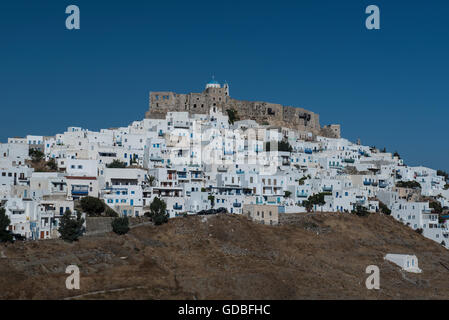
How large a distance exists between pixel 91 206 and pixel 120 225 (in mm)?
4285

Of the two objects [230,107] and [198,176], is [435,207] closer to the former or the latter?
[198,176]

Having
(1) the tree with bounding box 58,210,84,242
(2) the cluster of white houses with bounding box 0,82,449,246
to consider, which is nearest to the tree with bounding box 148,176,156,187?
(2) the cluster of white houses with bounding box 0,82,449,246

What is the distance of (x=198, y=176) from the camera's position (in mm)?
72625

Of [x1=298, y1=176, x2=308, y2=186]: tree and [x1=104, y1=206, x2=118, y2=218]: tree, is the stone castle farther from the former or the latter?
[x1=104, y1=206, x2=118, y2=218]: tree

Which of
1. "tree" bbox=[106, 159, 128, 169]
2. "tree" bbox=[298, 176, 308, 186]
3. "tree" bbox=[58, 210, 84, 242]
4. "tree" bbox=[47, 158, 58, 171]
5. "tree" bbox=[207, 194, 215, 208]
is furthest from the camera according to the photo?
"tree" bbox=[298, 176, 308, 186]

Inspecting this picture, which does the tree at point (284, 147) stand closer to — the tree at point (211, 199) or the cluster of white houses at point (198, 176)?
the cluster of white houses at point (198, 176)

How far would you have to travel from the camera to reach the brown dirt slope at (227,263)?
152 ft

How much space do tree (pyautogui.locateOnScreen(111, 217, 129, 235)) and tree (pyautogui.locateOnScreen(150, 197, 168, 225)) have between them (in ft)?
11.5

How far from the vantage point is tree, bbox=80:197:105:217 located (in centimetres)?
6022

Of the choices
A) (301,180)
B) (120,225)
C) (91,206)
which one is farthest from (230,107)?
(120,225)

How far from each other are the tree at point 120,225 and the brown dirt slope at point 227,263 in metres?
0.73

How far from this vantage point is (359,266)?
57.4 meters

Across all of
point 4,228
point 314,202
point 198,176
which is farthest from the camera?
point 198,176

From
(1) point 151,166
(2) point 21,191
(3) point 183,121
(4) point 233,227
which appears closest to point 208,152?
(1) point 151,166
